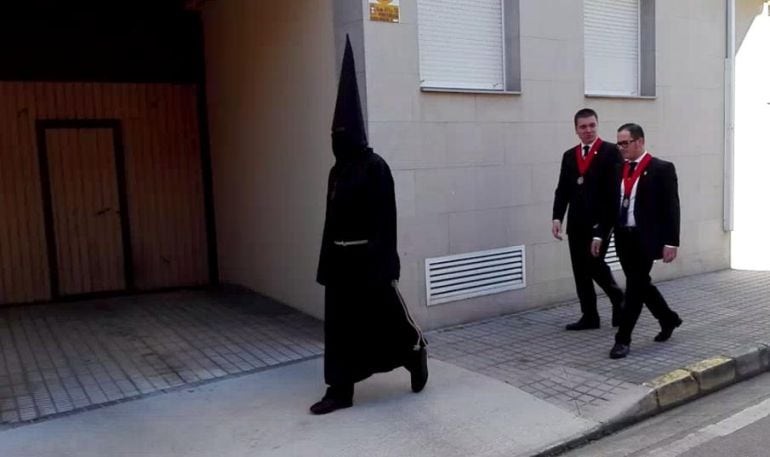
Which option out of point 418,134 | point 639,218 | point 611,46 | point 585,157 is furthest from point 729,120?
point 418,134

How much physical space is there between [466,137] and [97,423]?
414cm

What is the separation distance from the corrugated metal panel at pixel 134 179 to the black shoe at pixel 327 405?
4615 millimetres

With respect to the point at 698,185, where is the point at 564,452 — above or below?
below

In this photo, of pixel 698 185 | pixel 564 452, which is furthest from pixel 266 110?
pixel 698 185

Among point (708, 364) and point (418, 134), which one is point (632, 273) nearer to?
point (708, 364)

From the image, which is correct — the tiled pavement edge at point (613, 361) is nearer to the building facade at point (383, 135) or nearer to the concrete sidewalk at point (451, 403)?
the concrete sidewalk at point (451, 403)

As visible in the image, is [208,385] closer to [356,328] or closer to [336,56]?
[356,328]

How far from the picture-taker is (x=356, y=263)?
178 inches

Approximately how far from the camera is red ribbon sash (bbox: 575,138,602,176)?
6133 millimetres

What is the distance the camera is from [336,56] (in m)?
6.15

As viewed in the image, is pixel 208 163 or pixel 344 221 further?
pixel 208 163

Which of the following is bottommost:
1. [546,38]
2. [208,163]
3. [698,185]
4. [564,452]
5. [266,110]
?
[564,452]

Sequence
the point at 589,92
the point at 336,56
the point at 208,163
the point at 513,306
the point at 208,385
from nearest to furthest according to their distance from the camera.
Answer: the point at 208,385 < the point at 336,56 < the point at 513,306 < the point at 589,92 < the point at 208,163

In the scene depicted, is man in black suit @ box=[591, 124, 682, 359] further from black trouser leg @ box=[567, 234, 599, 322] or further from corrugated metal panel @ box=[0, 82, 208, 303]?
corrugated metal panel @ box=[0, 82, 208, 303]
